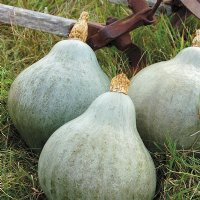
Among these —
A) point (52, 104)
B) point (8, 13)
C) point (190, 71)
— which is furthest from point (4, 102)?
point (190, 71)

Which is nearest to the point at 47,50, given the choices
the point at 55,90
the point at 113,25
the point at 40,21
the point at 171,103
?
the point at 40,21

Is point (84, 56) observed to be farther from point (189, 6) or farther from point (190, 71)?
point (189, 6)

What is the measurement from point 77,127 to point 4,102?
Answer: 882 mm

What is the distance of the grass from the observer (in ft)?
8.11

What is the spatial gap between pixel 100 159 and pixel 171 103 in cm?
50

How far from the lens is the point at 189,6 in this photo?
3.07 meters

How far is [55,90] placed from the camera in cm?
258

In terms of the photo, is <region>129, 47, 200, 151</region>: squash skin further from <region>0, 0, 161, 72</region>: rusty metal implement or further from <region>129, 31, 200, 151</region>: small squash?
<region>0, 0, 161, 72</region>: rusty metal implement

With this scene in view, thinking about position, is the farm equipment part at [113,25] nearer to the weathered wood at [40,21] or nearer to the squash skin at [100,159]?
the weathered wood at [40,21]

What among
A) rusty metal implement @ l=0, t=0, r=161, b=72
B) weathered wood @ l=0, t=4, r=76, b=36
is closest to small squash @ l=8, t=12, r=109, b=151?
rusty metal implement @ l=0, t=0, r=161, b=72

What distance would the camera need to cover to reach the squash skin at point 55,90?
2574mm

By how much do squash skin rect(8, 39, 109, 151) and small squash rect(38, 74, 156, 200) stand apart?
258mm

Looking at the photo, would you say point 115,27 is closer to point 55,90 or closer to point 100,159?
point 55,90

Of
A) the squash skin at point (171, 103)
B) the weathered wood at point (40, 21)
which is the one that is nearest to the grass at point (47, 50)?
the squash skin at point (171, 103)
